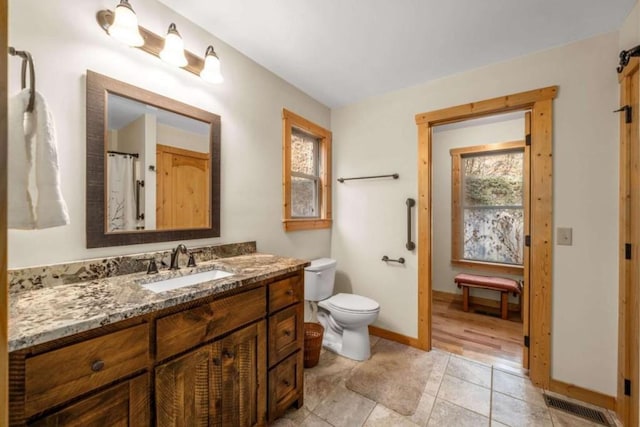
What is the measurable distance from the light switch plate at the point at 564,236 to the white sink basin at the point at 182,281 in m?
2.21

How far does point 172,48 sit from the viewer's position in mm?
1417

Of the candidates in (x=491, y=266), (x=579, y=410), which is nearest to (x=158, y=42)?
(x=579, y=410)

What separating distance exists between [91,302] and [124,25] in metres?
1.27

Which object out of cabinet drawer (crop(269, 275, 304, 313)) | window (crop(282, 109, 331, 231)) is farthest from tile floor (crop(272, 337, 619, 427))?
window (crop(282, 109, 331, 231))

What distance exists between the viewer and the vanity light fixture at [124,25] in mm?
1233

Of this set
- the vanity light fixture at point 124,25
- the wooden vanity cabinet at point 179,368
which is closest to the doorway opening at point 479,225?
the wooden vanity cabinet at point 179,368

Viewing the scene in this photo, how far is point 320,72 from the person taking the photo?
2.21 metres

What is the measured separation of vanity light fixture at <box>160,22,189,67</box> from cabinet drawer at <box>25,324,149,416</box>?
1.37 m

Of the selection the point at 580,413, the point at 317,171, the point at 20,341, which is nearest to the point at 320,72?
the point at 317,171

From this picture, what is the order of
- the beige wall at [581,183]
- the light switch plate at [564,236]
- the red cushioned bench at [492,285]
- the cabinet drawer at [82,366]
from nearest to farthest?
1. the cabinet drawer at [82,366]
2. the beige wall at [581,183]
3. the light switch plate at [564,236]
4. the red cushioned bench at [492,285]

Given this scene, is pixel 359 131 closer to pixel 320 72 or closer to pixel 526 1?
pixel 320 72

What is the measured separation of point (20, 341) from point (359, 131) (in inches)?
106

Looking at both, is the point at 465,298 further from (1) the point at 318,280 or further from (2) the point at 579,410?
(1) the point at 318,280

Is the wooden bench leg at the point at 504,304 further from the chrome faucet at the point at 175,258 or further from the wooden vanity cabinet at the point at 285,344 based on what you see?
the chrome faucet at the point at 175,258
